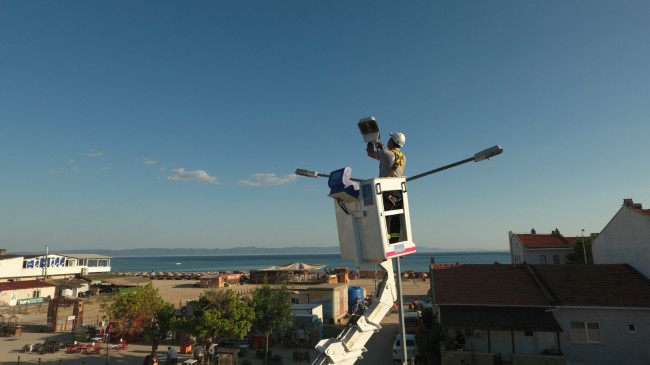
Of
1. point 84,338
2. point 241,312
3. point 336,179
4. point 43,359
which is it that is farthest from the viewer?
point 84,338

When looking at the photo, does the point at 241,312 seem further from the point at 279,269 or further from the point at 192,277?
the point at 192,277

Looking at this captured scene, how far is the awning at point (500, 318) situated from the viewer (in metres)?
19.7

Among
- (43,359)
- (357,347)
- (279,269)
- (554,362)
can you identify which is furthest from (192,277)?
(357,347)

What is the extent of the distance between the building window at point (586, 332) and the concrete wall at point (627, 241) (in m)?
4.67

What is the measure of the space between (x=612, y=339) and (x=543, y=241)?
21.4 metres

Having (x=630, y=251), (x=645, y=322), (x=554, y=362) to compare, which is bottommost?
(x=554, y=362)

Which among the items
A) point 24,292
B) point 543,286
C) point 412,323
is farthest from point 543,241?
point 24,292

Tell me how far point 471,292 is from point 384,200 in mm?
19127

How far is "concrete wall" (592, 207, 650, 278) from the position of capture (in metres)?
21.7

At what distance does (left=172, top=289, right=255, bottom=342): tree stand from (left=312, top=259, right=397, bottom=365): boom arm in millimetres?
15003

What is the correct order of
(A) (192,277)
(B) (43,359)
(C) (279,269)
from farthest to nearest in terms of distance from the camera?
(A) (192,277), (C) (279,269), (B) (43,359)

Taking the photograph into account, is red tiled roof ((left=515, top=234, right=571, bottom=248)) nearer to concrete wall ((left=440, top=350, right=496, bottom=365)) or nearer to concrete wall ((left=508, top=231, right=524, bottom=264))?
concrete wall ((left=508, top=231, right=524, bottom=264))

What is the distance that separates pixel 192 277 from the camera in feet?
283

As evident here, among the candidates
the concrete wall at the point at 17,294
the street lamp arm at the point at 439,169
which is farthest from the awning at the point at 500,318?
the concrete wall at the point at 17,294
